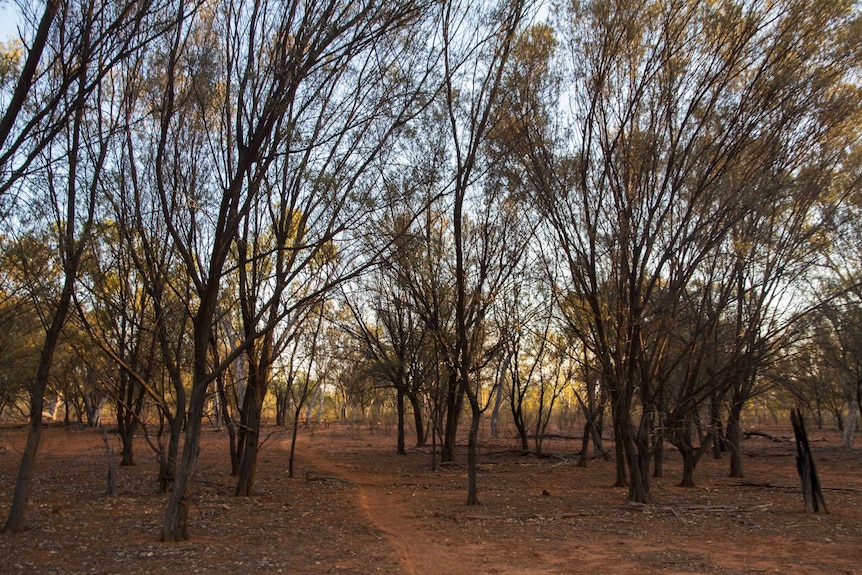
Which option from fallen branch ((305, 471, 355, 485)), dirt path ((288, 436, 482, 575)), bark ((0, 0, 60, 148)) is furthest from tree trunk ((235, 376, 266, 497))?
bark ((0, 0, 60, 148))

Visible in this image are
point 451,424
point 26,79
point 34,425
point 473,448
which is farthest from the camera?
point 451,424

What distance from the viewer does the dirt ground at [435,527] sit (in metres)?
7.20

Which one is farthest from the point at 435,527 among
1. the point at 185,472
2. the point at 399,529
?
the point at 185,472

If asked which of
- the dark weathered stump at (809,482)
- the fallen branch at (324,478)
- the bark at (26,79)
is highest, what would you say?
the bark at (26,79)

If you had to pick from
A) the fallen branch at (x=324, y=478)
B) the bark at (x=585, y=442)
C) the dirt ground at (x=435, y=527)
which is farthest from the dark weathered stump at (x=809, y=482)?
the fallen branch at (x=324, y=478)

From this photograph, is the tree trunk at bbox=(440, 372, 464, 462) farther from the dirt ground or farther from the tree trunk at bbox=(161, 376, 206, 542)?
the tree trunk at bbox=(161, 376, 206, 542)

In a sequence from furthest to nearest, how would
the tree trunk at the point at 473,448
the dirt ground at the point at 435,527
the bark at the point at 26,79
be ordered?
the tree trunk at the point at 473,448 → the dirt ground at the point at 435,527 → the bark at the point at 26,79

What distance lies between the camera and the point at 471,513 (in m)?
11.0

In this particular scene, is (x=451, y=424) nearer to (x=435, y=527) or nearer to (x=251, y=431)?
(x=251, y=431)

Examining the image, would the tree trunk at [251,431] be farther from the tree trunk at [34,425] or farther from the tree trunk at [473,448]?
the tree trunk at [473,448]

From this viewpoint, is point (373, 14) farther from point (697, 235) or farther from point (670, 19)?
point (697, 235)

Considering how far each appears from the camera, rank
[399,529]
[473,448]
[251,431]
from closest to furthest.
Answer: [399,529]
[473,448]
[251,431]

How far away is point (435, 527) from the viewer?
31.9ft

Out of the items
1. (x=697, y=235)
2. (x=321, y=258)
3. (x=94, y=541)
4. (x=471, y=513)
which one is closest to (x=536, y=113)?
(x=697, y=235)
